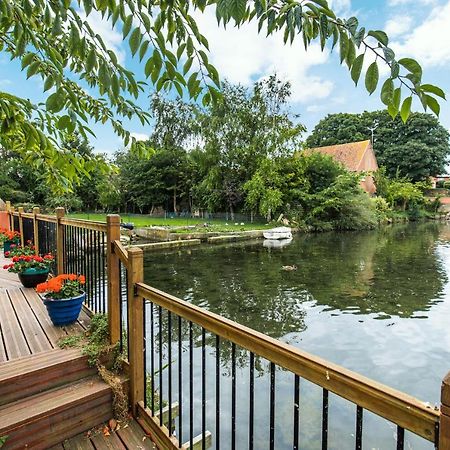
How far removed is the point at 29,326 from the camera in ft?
9.74

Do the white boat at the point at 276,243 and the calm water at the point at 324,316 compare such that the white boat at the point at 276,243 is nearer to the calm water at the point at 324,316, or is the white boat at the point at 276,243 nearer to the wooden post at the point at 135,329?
the calm water at the point at 324,316

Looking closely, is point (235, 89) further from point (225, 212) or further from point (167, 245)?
point (167, 245)

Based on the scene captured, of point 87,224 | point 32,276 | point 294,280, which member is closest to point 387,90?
point 87,224

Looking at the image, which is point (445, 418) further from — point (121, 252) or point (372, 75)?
point (121, 252)

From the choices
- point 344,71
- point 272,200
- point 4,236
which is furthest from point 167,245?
point 344,71

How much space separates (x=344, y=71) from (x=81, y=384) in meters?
2.54

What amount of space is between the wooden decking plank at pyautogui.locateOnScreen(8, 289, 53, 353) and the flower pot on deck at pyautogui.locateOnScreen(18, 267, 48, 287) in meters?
0.24

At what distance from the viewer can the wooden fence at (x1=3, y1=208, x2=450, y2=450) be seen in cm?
84

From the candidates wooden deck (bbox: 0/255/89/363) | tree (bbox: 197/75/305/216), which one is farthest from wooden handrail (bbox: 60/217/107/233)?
tree (bbox: 197/75/305/216)

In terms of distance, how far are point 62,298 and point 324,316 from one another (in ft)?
14.8

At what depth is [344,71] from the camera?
1082 mm

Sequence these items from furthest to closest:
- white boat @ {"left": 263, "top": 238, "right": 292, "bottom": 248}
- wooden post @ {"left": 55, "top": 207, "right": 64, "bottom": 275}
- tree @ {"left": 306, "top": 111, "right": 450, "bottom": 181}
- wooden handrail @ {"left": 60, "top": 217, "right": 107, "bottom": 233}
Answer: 1. tree @ {"left": 306, "top": 111, "right": 450, "bottom": 181}
2. white boat @ {"left": 263, "top": 238, "right": 292, "bottom": 248}
3. wooden post @ {"left": 55, "top": 207, "right": 64, "bottom": 275}
4. wooden handrail @ {"left": 60, "top": 217, "right": 107, "bottom": 233}

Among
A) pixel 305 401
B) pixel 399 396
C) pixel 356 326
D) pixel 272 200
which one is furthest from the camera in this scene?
pixel 272 200

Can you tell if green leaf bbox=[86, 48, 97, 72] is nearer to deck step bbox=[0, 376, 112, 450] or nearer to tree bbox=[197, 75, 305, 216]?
deck step bbox=[0, 376, 112, 450]
